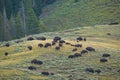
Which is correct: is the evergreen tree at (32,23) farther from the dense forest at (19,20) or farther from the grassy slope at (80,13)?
the grassy slope at (80,13)

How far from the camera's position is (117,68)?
53.8m

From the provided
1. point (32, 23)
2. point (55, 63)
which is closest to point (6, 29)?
point (32, 23)

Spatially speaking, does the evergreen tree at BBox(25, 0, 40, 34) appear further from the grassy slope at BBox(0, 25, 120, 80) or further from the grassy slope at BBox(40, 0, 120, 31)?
the grassy slope at BBox(0, 25, 120, 80)

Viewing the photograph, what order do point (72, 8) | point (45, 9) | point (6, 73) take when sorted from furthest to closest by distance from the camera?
point (45, 9) → point (72, 8) → point (6, 73)

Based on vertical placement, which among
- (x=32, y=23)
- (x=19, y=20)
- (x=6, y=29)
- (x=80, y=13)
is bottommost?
(x=6, y=29)

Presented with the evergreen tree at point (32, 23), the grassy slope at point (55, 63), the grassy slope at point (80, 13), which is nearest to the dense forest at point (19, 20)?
the evergreen tree at point (32, 23)

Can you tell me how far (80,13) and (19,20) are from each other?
3012 centimetres

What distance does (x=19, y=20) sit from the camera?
117750 mm

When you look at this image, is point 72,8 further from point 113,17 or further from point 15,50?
point 15,50

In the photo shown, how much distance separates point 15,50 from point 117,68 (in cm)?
1878

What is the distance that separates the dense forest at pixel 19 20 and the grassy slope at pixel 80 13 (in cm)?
748

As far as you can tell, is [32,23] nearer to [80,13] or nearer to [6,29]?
[6,29]

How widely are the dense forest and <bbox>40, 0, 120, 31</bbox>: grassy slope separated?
7475 millimetres

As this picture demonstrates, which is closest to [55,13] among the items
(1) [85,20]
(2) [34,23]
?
(1) [85,20]
